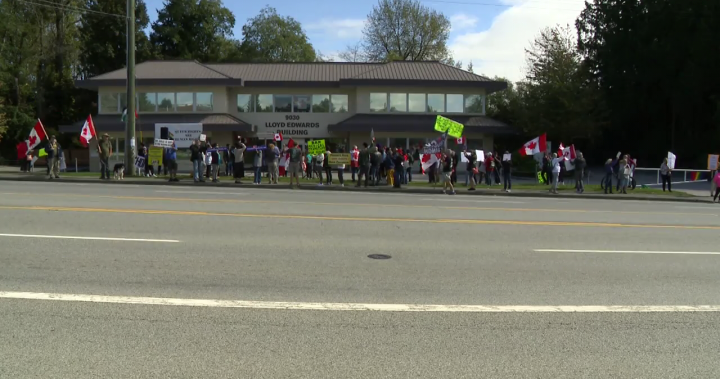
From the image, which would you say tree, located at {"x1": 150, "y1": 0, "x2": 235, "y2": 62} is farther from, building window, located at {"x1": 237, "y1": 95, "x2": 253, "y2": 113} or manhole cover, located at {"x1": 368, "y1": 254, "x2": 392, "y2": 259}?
manhole cover, located at {"x1": 368, "y1": 254, "x2": 392, "y2": 259}

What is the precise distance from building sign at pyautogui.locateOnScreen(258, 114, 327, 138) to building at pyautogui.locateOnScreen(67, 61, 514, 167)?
0.23 feet

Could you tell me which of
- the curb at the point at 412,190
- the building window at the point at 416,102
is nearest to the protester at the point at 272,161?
the curb at the point at 412,190

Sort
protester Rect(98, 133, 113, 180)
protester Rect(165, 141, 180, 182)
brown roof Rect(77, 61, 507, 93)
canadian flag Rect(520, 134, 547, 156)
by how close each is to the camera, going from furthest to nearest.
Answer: brown roof Rect(77, 61, 507, 93), canadian flag Rect(520, 134, 547, 156), protester Rect(165, 141, 180, 182), protester Rect(98, 133, 113, 180)

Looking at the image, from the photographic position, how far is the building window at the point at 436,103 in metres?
40.7

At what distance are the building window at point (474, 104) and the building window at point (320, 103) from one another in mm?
9533

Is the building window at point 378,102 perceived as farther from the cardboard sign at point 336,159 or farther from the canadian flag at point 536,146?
the cardboard sign at point 336,159

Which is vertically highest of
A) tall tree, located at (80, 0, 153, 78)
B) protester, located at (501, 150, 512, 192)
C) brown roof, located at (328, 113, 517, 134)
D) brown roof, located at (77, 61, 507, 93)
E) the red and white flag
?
tall tree, located at (80, 0, 153, 78)

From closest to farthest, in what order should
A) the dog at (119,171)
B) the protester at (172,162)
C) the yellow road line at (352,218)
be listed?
the yellow road line at (352,218) → the protester at (172,162) → the dog at (119,171)

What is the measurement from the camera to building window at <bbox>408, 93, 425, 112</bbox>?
1606 inches

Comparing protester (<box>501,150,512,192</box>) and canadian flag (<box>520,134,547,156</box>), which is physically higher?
canadian flag (<box>520,134,547,156</box>)

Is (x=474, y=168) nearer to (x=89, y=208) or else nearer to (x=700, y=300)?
(x=89, y=208)

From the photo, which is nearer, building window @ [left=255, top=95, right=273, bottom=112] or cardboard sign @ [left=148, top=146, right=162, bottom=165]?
cardboard sign @ [left=148, top=146, right=162, bottom=165]

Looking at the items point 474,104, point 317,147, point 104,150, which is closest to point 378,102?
point 474,104

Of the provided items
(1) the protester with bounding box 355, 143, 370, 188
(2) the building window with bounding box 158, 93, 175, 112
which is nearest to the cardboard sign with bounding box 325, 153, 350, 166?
(1) the protester with bounding box 355, 143, 370, 188
